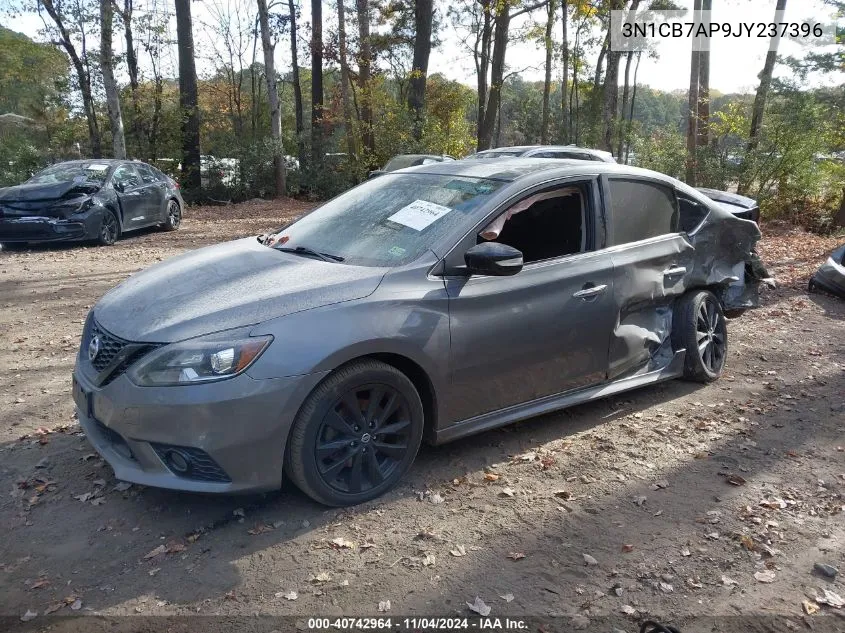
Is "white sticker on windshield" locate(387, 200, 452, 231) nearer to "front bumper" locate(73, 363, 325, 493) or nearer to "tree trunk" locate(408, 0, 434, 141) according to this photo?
"front bumper" locate(73, 363, 325, 493)

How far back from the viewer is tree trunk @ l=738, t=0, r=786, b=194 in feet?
51.8

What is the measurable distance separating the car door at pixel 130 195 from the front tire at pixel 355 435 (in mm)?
10792

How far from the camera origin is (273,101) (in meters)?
22.4

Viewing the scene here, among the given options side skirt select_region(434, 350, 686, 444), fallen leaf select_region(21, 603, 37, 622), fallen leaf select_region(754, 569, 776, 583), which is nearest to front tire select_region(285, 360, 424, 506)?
side skirt select_region(434, 350, 686, 444)

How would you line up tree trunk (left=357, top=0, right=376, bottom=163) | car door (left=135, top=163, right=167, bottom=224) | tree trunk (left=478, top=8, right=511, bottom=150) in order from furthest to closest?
tree trunk (left=478, top=8, right=511, bottom=150) < tree trunk (left=357, top=0, right=376, bottom=163) < car door (left=135, top=163, right=167, bottom=224)

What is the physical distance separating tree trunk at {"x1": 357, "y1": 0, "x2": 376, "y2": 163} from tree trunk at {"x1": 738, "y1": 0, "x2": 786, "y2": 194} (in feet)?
40.8

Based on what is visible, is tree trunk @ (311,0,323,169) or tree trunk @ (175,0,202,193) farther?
tree trunk @ (311,0,323,169)

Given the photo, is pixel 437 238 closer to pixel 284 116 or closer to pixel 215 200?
pixel 215 200

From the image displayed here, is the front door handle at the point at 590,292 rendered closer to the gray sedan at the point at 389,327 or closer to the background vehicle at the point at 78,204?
the gray sedan at the point at 389,327

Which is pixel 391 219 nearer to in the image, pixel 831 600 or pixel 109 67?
pixel 831 600

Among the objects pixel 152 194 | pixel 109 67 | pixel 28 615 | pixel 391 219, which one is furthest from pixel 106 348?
pixel 109 67

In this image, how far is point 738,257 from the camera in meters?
5.65

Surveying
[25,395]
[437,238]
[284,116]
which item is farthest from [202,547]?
[284,116]

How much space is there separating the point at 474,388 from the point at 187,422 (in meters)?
1.54
